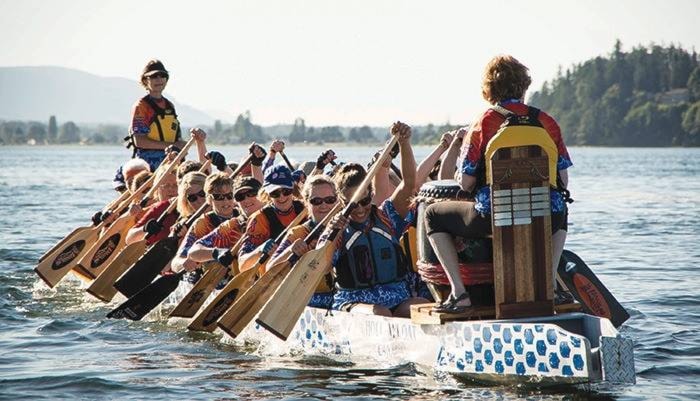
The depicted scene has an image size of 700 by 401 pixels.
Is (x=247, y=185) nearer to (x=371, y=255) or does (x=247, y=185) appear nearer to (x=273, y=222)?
(x=273, y=222)

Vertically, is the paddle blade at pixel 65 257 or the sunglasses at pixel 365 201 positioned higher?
the sunglasses at pixel 365 201

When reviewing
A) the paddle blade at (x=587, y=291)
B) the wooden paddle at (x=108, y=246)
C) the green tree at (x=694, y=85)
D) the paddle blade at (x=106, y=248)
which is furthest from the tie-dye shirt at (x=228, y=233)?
the green tree at (x=694, y=85)

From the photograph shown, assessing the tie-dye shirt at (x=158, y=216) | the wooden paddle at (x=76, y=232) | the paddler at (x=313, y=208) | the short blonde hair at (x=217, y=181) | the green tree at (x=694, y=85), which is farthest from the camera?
the green tree at (x=694, y=85)

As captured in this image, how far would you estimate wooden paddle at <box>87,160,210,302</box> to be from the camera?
47.2ft

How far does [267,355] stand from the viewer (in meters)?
11.2

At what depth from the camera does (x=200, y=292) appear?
40.8 feet

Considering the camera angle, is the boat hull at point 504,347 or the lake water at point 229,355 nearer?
the boat hull at point 504,347

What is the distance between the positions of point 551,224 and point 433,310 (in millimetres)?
1001

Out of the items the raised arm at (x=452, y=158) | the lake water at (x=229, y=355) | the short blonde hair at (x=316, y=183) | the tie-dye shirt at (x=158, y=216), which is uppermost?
the raised arm at (x=452, y=158)

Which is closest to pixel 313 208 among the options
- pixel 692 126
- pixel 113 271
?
pixel 113 271

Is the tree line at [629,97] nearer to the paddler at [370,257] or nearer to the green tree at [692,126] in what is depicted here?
the green tree at [692,126]

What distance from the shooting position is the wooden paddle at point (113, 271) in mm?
14391

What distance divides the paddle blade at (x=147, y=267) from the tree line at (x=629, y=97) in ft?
451

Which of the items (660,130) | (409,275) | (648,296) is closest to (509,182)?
(409,275)
